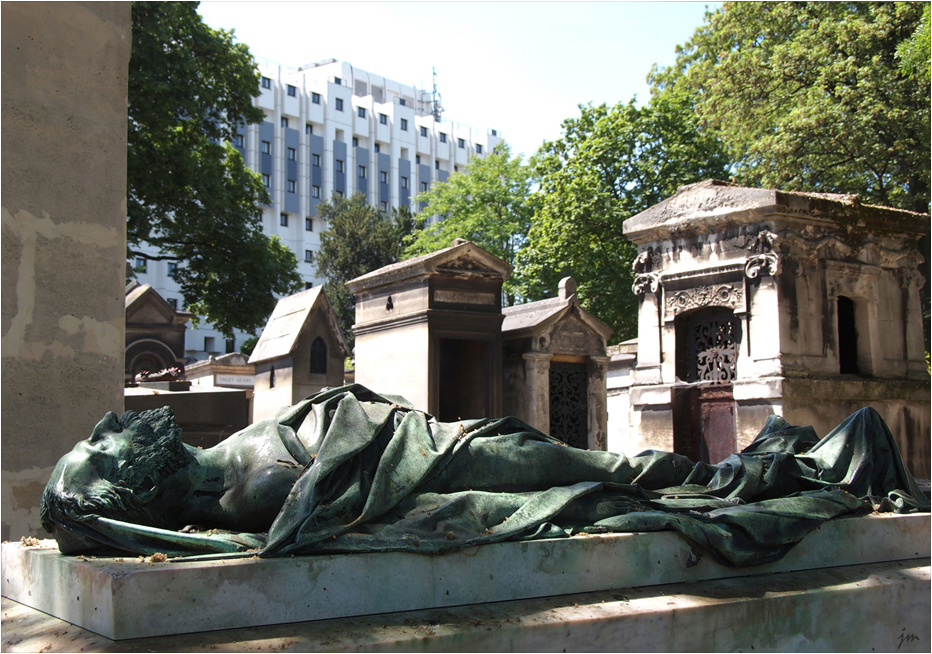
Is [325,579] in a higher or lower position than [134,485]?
lower

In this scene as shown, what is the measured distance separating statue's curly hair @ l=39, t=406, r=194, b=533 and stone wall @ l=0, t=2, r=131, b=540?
2061 mm

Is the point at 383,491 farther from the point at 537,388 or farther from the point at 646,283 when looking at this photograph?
the point at 537,388

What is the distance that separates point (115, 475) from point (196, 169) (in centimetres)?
1516

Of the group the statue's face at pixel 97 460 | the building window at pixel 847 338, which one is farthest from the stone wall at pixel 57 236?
the building window at pixel 847 338

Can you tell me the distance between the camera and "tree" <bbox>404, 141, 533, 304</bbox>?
33.4 m

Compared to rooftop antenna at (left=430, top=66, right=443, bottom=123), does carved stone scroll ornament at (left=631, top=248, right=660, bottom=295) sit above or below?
below

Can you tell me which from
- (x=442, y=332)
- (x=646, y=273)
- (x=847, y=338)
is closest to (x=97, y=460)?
(x=646, y=273)

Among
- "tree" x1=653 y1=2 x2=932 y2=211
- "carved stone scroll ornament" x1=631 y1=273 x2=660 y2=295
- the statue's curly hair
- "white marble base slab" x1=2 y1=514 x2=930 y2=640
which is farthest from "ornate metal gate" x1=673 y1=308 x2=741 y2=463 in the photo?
the statue's curly hair

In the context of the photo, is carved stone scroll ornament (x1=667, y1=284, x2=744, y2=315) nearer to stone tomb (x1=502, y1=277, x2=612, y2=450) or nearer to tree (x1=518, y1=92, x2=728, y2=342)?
stone tomb (x1=502, y1=277, x2=612, y2=450)

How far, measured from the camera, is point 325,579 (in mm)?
3195

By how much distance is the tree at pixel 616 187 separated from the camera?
2278 centimetres

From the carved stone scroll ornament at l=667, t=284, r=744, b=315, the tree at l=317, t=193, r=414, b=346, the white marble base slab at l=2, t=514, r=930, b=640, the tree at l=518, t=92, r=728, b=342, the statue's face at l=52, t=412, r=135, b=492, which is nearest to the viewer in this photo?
the white marble base slab at l=2, t=514, r=930, b=640

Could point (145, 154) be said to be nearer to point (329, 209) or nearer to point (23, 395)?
point (23, 395)

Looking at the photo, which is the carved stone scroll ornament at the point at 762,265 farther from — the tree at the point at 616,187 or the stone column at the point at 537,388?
the tree at the point at 616,187
